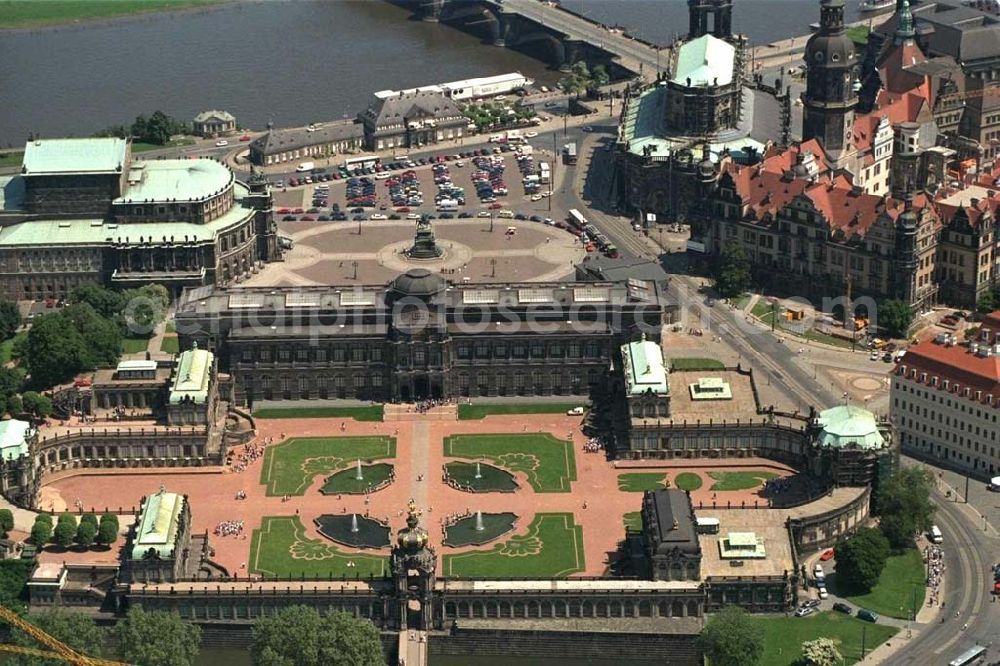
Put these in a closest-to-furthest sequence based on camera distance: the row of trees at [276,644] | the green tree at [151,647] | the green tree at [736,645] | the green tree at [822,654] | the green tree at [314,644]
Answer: the green tree at [314,644] < the row of trees at [276,644] < the green tree at [151,647] < the green tree at [822,654] < the green tree at [736,645]

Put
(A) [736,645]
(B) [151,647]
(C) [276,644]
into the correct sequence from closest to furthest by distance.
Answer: (C) [276,644] → (B) [151,647] → (A) [736,645]

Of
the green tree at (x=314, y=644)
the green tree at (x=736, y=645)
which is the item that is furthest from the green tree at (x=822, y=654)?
the green tree at (x=314, y=644)

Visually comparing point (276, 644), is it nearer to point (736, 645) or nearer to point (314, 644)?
point (314, 644)

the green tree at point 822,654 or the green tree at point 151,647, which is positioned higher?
the green tree at point 151,647

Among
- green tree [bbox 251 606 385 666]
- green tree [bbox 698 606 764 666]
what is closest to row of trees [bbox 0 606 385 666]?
green tree [bbox 251 606 385 666]

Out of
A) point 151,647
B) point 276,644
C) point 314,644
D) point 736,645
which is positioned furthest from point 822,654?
point 151,647

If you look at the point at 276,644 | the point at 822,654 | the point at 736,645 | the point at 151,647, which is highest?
the point at 276,644

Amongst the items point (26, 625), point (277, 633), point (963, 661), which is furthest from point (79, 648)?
point (963, 661)

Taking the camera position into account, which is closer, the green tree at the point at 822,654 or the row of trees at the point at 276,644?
the row of trees at the point at 276,644

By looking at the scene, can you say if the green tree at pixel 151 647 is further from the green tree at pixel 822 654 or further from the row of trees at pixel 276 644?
the green tree at pixel 822 654

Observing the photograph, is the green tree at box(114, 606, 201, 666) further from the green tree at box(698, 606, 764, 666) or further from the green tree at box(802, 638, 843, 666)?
the green tree at box(802, 638, 843, 666)
